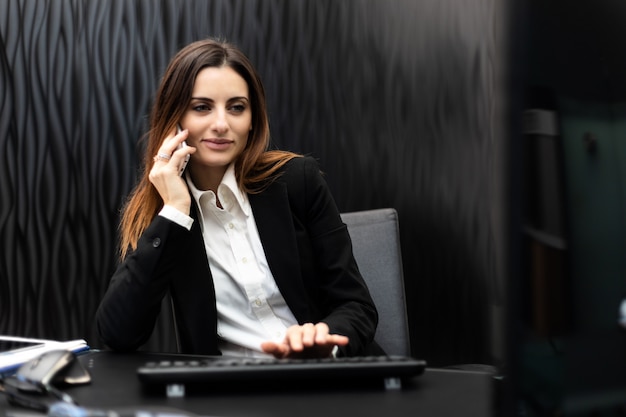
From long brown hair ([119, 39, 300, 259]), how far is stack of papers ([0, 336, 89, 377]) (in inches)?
15.3

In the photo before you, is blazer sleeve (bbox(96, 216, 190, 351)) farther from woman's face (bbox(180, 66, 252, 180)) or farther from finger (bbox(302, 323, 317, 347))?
finger (bbox(302, 323, 317, 347))

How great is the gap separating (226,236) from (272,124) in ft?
4.01

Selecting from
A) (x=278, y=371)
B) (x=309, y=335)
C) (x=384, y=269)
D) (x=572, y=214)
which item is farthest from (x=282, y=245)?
(x=572, y=214)

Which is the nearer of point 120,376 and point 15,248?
point 120,376

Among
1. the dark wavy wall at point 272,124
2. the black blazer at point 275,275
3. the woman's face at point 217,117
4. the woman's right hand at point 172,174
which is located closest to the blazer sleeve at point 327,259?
the black blazer at point 275,275

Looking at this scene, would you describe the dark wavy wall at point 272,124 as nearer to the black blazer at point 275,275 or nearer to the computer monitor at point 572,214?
the black blazer at point 275,275

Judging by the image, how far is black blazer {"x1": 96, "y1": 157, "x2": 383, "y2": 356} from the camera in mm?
1327

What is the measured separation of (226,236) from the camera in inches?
60.6

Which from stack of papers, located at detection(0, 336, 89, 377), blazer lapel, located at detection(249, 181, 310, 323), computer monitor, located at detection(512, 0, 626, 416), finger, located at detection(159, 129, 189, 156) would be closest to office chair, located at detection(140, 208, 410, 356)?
blazer lapel, located at detection(249, 181, 310, 323)

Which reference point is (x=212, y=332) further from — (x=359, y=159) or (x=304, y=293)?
(x=359, y=159)

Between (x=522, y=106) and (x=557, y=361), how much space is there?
0.17 metres

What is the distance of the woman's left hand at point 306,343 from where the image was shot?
3.31 ft

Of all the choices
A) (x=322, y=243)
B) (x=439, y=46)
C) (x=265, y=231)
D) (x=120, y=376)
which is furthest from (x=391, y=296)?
(x=439, y=46)

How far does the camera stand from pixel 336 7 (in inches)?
106
